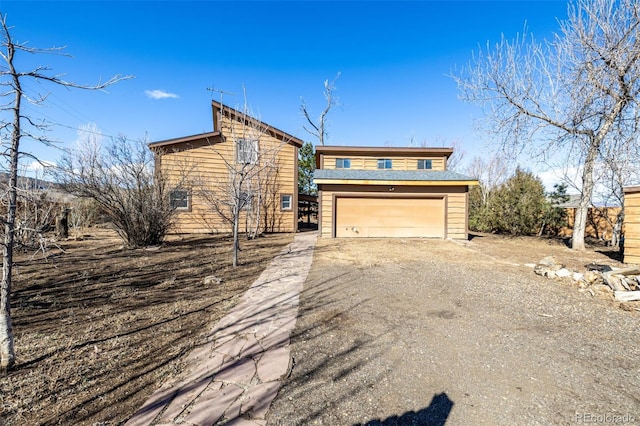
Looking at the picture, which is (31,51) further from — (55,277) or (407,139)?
Result: (407,139)

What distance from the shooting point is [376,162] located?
13.4m

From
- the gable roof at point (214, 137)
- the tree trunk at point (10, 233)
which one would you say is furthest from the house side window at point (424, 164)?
the tree trunk at point (10, 233)

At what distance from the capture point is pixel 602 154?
9.44 meters

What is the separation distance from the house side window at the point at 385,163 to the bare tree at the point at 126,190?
949 centimetres

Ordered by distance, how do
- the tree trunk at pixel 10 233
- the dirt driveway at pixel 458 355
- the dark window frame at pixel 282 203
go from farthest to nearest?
the dark window frame at pixel 282 203 < the tree trunk at pixel 10 233 < the dirt driveway at pixel 458 355

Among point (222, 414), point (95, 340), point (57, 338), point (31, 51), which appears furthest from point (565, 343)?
point (31, 51)

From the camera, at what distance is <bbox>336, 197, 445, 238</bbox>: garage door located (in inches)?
469

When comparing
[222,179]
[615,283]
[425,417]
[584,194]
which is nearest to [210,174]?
[222,179]

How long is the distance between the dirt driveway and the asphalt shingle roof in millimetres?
6874

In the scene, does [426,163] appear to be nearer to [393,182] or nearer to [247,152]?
[393,182]

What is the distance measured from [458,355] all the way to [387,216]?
9.51 metres

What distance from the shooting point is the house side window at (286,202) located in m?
14.1

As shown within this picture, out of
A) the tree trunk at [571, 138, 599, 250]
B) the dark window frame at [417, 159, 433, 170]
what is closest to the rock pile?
the tree trunk at [571, 138, 599, 250]

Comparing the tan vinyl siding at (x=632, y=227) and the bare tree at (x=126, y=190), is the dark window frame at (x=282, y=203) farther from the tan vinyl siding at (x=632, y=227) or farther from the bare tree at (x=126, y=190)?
the tan vinyl siding at (x=632, y=227)
